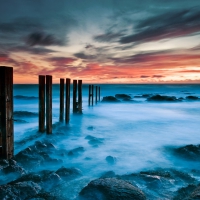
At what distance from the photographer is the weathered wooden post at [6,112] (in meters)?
4.68

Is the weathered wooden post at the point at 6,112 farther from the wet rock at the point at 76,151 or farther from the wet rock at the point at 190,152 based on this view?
the wet rock at the point at 190,152

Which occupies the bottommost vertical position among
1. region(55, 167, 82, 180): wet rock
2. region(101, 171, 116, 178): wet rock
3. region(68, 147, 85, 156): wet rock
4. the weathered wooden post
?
region(101, 171, 116, 178): wet rock

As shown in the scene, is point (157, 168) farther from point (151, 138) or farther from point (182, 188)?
point (151, 138)

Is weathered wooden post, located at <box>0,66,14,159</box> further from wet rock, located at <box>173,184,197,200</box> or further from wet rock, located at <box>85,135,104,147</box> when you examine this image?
wet rock, located at <box>173,184,197,200</box>

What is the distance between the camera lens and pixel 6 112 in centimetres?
477

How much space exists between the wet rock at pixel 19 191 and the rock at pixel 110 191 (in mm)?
920

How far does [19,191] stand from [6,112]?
196 cm

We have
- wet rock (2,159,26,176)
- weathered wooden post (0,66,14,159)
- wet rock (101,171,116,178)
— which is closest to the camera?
wet rock (2,159,26,176)

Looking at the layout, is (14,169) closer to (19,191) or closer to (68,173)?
(19,191)

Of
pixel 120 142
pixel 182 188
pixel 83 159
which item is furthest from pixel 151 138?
pixel 182 188

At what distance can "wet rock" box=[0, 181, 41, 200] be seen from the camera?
11.5 feet

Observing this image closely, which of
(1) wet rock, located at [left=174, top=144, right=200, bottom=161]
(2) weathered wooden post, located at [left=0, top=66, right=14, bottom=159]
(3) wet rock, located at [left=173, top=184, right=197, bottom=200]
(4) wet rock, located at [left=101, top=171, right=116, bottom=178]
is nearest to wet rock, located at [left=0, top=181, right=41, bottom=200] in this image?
(2) weathered wooden post, located at [left=0, top=66, right=14, bottom=159]

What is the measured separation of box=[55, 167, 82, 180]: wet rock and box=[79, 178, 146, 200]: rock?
87 cm

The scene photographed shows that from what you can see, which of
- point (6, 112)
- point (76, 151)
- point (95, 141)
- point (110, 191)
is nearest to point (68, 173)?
point (110, 191)
